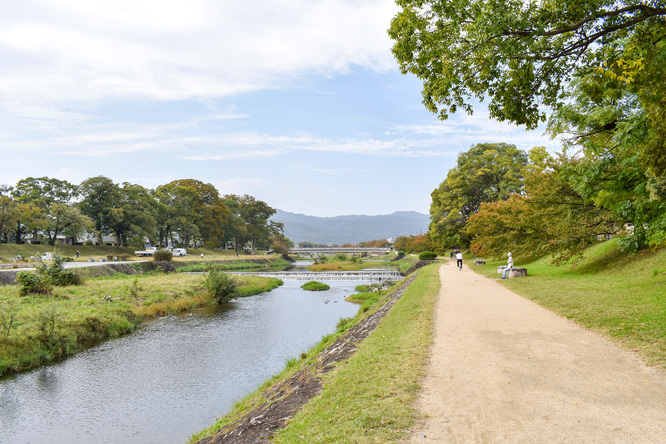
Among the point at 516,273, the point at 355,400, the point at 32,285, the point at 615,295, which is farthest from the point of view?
the point at 516,273

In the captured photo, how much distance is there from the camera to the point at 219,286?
28438mm

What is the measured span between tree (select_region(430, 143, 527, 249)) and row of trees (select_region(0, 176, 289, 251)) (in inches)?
1700

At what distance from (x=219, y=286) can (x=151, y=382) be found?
16594 mm

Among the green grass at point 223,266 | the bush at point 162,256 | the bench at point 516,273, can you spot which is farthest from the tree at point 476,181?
the bush at point 162,256

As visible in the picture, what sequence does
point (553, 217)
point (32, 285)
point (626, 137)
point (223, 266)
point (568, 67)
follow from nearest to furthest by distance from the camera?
1. point (568, 67)
2. point (626, 137)
3. point (553, 217)
4. point (32, 285)
5. point (223, 266)

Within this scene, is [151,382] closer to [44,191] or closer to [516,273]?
[516,273]

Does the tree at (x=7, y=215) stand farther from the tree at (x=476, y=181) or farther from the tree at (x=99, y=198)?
the tree at (x=476, y=181)

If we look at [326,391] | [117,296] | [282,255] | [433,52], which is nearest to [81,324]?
[117,296]

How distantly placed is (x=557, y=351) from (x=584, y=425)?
3312 mm

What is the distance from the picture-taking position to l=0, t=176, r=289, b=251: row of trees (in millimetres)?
50031

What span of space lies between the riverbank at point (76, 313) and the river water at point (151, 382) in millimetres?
788

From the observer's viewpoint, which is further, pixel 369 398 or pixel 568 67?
pixel 568 67

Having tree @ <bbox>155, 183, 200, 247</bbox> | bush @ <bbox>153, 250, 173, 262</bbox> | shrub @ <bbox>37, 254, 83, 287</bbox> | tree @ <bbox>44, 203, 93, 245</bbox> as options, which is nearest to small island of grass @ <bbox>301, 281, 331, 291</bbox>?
shrub @ <bbox>37, 254, 83, 287</bbox>

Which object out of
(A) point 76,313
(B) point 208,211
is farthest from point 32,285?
(B) point 208,211
